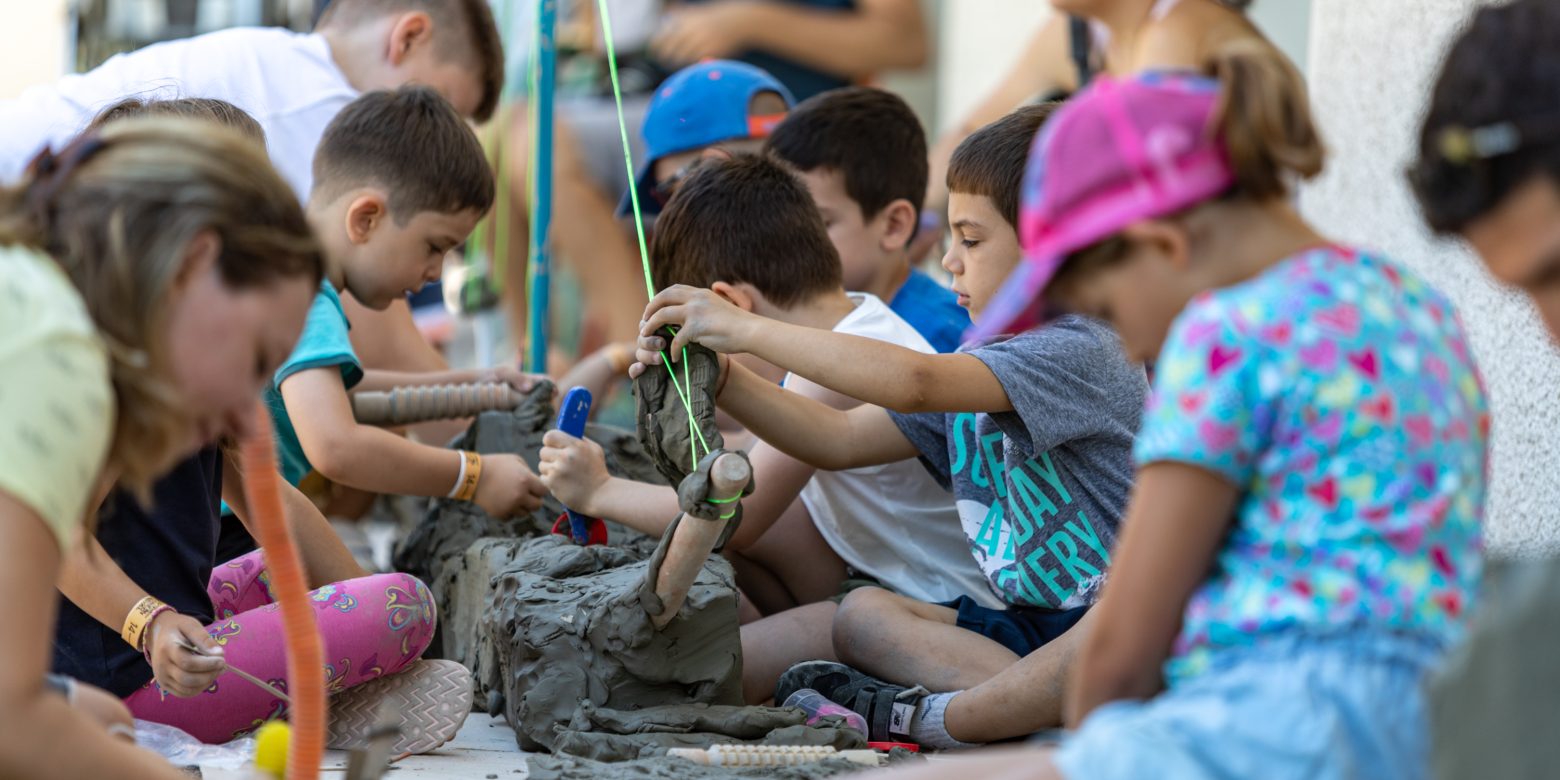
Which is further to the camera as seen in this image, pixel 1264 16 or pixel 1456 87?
pixel 1264 16

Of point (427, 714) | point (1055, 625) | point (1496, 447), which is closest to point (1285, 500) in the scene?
point (1055, 625)

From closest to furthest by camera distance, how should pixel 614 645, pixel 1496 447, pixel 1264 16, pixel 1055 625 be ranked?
pixel 614 645, pixel 1055 625, pixel 1496 447, pixel 1264 16

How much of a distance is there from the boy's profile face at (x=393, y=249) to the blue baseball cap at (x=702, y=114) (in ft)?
3.06

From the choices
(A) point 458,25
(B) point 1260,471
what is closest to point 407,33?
(A) point 458,25

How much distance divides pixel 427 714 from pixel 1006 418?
100 centimetres

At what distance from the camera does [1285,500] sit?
141 cm

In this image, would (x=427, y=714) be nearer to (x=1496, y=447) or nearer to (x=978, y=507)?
(x=978, y=507)

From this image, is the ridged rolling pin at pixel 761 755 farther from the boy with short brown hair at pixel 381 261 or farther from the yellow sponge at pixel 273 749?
the boy with short brown hair at pixel 381 261

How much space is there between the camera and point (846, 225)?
11.2ft

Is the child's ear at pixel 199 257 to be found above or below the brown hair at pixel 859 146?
above

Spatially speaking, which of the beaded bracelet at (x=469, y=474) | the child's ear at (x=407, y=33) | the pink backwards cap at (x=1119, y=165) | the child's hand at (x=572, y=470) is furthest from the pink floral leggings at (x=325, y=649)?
the child's ear at (x=407, y=33)

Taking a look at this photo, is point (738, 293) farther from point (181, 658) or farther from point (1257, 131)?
point (1257, 131)

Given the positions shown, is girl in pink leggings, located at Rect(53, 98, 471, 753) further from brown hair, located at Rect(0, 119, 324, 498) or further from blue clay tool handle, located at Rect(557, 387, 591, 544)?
brown hair, located at Rect(0, 119, 324, 498)

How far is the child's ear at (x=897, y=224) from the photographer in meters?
3.45
